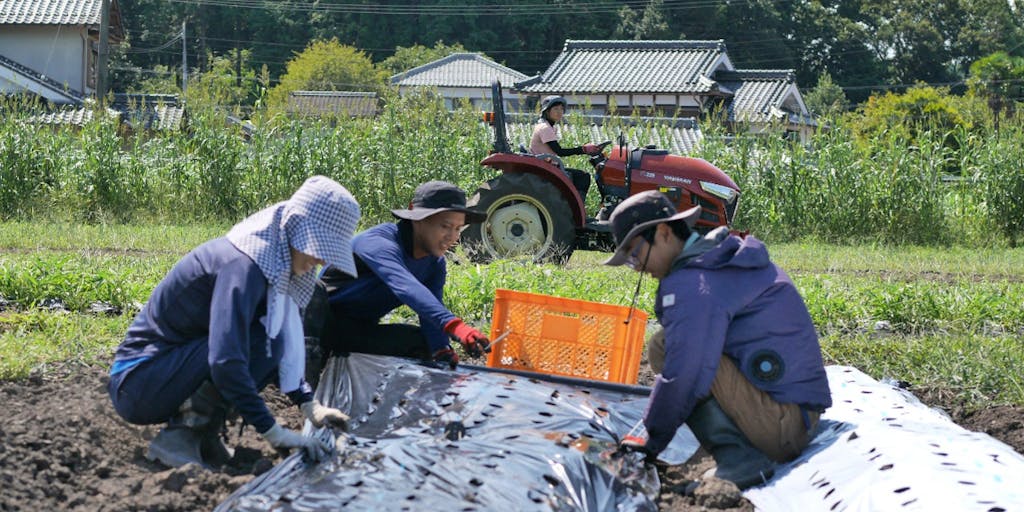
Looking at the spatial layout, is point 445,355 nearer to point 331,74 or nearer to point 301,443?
point 301,443

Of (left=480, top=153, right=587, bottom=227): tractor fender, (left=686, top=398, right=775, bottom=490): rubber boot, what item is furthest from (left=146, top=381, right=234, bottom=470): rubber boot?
(left=480, top=153, right=587, bottom=227): tractor fender

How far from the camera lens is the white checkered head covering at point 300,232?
382cm

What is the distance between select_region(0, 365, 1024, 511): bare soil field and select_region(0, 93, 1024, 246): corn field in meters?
9.25

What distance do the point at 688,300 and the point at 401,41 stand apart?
55079 mm

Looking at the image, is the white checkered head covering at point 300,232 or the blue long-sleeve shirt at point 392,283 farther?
the blue long-sleeve shirt at point 392,283

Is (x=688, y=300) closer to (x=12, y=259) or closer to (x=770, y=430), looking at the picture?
(x=770, y=430)

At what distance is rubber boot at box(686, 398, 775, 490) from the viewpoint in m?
4.22

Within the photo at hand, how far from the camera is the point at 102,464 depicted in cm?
395

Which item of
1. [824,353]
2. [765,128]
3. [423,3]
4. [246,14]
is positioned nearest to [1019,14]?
[423,3]

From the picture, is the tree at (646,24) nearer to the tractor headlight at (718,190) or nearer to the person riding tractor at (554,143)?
the person riding tractor at (554,143)

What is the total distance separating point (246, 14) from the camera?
57406 millimetres

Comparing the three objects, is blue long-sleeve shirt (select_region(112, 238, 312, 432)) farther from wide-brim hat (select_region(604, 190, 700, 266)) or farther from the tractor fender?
the tractor fender

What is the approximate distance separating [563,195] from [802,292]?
3.16 meters

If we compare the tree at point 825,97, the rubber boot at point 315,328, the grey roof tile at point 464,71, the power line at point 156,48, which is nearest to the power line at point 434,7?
the power line at point 156,48
